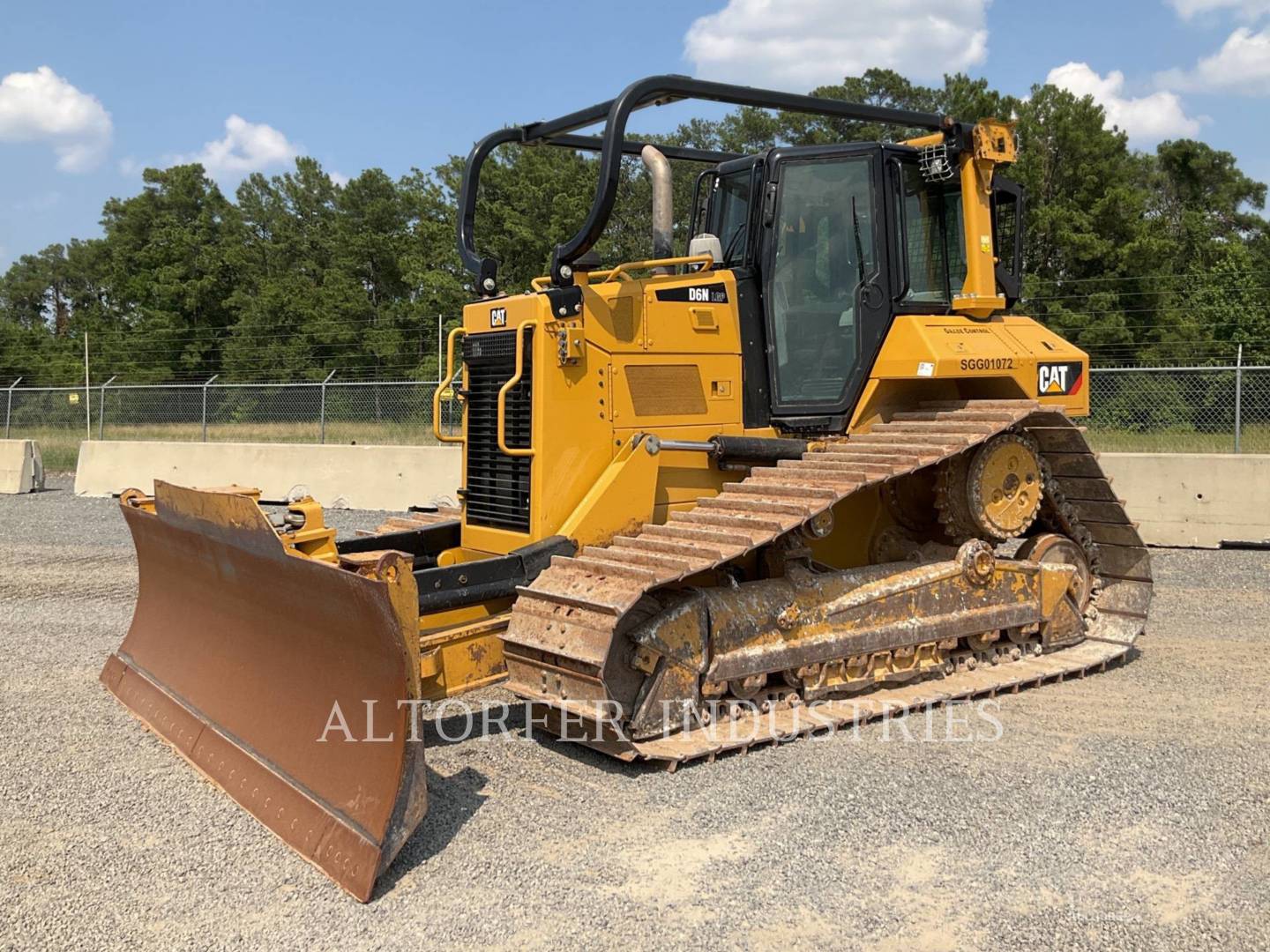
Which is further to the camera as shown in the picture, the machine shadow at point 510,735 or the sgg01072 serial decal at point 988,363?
the sgg01072 serial decal at point 988,363

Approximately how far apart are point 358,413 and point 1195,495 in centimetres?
1176

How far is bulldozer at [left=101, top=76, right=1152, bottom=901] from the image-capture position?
4.77 m

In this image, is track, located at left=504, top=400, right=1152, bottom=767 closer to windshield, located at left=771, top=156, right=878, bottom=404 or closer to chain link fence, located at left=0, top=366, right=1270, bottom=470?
windshield, located at left=771, top=156, right=878, bottom=404

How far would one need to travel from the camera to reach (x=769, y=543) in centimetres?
579

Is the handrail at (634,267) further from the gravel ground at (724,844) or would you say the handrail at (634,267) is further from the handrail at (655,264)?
the gravel ground at (724,844)

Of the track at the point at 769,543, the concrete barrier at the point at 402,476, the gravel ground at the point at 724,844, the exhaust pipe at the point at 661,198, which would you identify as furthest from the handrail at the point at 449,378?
the concrete barrier at the point at 402,476

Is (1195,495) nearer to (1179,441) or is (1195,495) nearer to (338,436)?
(1179,441)

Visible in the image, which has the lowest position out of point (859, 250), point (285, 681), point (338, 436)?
point (285, 681)

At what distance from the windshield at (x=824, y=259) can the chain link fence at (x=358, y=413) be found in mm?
2171

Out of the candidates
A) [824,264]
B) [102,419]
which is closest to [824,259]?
[824,264]

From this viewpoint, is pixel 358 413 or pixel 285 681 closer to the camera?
pixel 285 681

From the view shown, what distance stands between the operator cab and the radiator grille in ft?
4.54

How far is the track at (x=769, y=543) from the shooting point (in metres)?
4.92

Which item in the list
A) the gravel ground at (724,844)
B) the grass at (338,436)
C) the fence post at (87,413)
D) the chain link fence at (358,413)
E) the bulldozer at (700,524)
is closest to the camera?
the gravel ground at (724,844)
